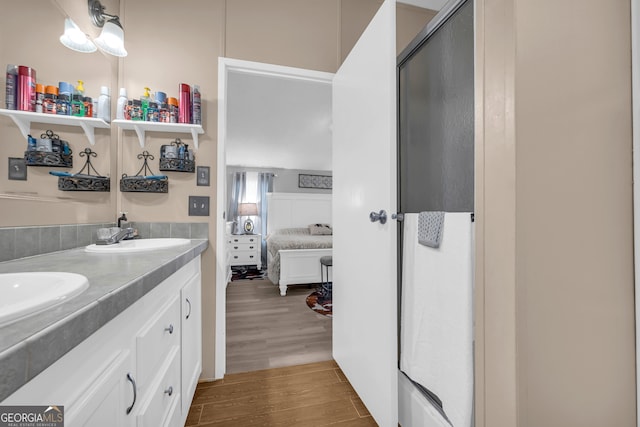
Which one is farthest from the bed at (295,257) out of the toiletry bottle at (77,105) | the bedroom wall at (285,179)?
the toiletry bottle at (77,105)

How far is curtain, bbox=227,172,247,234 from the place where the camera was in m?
5.87

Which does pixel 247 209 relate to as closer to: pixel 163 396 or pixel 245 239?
pixel 245 239

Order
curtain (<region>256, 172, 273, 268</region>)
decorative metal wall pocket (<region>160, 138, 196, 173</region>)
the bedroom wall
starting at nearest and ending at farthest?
decorative metal wall pocket (<region>160, 138, 196, 173</region>) → curtain (<region>256, 172, 273, 268</region>) → the bedroom wall

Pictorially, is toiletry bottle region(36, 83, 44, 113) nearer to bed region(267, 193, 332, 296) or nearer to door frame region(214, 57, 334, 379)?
door frame region(214, 57, 334, 379)

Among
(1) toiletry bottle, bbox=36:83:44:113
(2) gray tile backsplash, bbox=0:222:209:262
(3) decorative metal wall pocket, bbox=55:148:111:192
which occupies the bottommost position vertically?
(2) gray tile backsplash, bbox=0:222:209:262

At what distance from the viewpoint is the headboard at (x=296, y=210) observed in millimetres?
5664

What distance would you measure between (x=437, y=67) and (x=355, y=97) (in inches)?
17.2

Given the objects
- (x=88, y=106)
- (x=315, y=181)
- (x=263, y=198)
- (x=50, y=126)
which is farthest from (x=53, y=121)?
(x=315, y=181)

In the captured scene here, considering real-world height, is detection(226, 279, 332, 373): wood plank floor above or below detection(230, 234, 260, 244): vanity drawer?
below

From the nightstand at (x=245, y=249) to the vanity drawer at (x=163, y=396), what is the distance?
3979 mm

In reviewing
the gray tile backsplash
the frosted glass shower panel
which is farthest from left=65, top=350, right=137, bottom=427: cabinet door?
the frosted glass shower panel

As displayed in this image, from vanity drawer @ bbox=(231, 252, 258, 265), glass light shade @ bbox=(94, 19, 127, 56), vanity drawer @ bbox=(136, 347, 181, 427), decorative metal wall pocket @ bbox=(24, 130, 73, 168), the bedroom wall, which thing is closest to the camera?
vanity drawer @ bbox=(136, 347, 181, 427)

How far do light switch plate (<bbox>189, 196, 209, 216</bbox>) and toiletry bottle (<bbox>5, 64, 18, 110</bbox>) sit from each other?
2.91ft

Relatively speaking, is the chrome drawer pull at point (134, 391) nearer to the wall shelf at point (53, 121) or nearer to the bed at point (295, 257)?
the wall shelf at point (53, 121)
